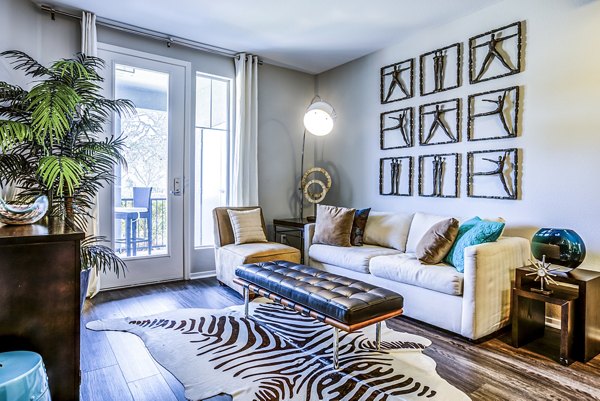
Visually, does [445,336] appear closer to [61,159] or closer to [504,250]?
[504,250]

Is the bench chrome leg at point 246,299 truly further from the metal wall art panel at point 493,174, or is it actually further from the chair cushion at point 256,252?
the metal wall art panel at point 493,174

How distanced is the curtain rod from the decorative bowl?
2.58 meters

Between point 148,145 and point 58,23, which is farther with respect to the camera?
point 148,145

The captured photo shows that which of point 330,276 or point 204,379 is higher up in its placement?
point 330,276

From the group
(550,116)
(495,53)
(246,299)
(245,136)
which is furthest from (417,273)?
(245,136)

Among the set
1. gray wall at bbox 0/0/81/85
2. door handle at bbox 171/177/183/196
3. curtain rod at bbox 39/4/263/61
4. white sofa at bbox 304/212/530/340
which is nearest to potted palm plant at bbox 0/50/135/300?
gray wall at bbox 0/0/81/85

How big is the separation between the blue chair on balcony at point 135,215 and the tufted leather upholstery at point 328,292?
1.71 metres

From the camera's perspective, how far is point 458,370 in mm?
2168

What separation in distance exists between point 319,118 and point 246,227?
61.9 inches

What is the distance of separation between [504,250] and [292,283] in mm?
1617

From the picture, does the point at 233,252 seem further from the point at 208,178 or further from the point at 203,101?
the point at 203,101

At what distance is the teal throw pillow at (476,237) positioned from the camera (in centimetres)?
271

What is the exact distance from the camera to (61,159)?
7.97 feet

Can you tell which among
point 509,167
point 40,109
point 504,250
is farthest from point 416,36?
point 40,109
